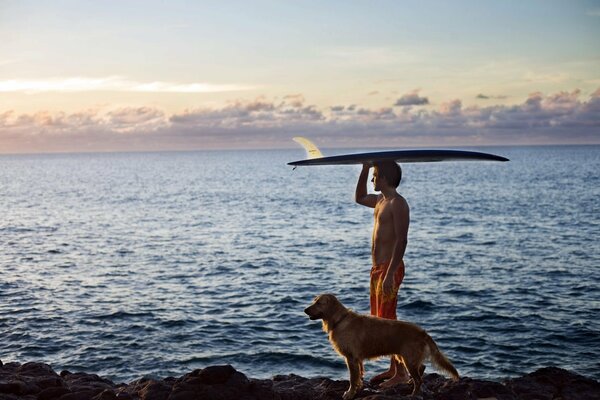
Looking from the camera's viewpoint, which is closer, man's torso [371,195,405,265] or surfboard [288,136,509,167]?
surfboard [288,136,509,167]

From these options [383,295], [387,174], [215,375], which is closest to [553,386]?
[383,295]

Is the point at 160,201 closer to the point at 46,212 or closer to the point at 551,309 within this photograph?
the point at 46,212

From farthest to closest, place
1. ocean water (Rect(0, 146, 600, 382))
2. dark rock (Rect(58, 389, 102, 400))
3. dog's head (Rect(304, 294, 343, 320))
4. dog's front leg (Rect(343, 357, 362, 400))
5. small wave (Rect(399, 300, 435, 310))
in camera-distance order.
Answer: small wave (Rect(399, 300, 435, 310)), ocean water (Rect(0, 146, 600, 382)), dark rock (Rect(58, 389, 102, 400)), dog's front leg (Rect(343, 357, 362, 400)), dog's head (Rect(304, 294, 343, 320))

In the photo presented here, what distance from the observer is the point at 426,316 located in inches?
842

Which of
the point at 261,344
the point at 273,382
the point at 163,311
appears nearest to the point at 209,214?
the point at 163,311

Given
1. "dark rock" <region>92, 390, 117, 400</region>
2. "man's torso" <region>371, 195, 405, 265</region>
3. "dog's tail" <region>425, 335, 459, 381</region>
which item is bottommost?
"dark rock" <region>92, 390, 117, 400</region>

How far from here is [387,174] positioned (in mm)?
8352

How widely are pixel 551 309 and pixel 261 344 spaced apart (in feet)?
34.8

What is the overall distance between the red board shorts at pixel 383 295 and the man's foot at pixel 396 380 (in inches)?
33.0

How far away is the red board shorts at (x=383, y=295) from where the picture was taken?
8.32 meters

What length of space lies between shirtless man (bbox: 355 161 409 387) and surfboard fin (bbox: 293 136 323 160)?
1091mm


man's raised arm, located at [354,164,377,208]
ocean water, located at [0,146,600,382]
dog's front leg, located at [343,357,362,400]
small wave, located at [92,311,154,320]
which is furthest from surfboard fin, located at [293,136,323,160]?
small wave, located at [92,311,154,320]

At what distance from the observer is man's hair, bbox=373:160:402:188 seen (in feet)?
27.3

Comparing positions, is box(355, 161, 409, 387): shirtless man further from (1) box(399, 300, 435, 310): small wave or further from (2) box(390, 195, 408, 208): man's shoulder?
(1) box(399, 300, 435, 310): small wave
